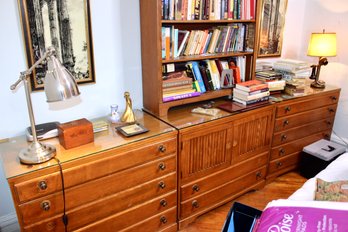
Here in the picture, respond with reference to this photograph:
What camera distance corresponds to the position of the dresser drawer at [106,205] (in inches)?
53.2

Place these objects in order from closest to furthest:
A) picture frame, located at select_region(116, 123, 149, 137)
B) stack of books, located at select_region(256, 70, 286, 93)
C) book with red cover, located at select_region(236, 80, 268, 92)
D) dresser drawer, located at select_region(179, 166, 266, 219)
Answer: picture frame, located at select_region(116, 123, 149, 137) → dresser drawer, located at select_region(179, 166, 266, 219) → book with red cover, located at select_region(236, 80, 268, 92) → stack of books, located at select_region(256, 70, 286, 93)

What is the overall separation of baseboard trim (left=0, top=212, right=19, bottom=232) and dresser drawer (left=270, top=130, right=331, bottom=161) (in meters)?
2.07

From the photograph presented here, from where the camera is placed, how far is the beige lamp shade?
98.8 inches

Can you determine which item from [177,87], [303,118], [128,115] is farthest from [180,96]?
[303,118]

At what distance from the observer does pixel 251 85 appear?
2.18 m

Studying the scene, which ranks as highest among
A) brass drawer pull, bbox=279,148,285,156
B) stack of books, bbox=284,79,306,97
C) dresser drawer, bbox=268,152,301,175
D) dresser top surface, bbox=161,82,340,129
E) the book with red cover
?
the book with red cover

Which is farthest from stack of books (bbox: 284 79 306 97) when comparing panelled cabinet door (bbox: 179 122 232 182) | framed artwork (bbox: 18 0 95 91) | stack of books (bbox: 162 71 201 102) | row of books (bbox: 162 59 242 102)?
framed artwork (bbox: 18 0 95 91)

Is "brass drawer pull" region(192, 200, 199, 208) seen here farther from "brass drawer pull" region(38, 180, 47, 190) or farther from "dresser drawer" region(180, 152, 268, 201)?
"brass drawer pull" region(38, 180, 47, 190)

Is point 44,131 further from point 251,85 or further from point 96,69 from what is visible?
point 251,85

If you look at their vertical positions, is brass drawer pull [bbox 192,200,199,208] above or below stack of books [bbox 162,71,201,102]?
below

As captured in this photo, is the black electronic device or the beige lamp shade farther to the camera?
the beige lamp shade

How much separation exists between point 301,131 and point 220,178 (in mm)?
1015

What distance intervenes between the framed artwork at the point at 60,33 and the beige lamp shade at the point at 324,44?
202cm

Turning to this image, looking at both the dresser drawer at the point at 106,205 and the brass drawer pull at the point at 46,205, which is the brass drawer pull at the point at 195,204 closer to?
the dresser drawer at the point at 106,205
